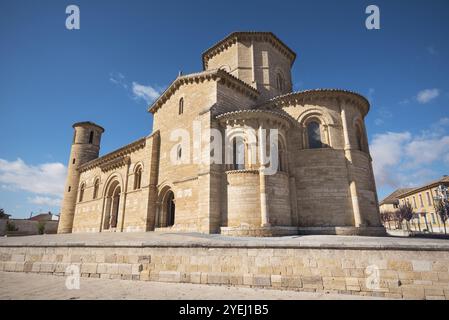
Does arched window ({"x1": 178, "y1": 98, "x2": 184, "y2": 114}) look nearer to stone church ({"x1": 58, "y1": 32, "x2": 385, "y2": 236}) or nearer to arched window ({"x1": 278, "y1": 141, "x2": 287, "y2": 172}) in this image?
stone church ({"x1": 58, "y1": 32, "x2": 385, "y2": 236})

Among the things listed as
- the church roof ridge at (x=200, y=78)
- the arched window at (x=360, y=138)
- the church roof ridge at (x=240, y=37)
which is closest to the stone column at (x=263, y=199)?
the church roof ridge at (x=200, y=78)

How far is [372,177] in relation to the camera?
15.1 m

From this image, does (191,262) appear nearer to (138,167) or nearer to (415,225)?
(138,167)

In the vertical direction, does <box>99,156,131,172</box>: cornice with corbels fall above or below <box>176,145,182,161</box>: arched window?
above

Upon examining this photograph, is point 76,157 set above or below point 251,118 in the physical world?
above

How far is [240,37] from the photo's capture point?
19.5m

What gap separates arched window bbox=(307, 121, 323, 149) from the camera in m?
14.7

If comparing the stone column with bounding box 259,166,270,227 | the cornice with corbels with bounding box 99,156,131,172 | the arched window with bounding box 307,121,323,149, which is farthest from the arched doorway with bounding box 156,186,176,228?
the arched window with bounding box 307,121,323,149

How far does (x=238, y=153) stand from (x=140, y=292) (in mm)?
8569

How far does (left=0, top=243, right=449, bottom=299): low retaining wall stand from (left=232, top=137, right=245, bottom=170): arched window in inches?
254

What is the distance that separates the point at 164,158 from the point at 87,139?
1921cm

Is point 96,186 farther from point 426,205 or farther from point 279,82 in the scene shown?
point 426,205

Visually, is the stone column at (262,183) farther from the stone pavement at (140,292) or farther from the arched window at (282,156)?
the stone pavement at (140,292)

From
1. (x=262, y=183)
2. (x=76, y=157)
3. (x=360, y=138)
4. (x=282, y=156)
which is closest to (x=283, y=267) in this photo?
(x=262, y=183)
